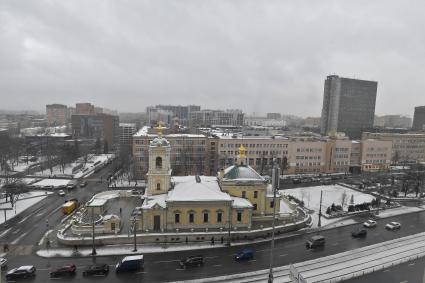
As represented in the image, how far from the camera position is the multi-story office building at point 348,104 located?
5517 inches

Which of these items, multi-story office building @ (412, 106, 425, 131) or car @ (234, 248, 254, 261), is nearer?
car @ (234, 248, 254, 261)

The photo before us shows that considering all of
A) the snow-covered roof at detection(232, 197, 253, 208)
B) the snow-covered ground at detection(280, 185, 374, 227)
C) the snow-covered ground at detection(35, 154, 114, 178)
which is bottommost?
the snow-covered ground at detection(35, 154, 114, 178)

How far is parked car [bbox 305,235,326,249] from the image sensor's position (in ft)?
109

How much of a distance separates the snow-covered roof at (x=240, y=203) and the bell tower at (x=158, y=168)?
9.43 metres

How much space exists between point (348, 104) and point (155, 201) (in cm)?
13026

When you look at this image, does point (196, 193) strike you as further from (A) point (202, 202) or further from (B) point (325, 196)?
(B) point (325, 196)

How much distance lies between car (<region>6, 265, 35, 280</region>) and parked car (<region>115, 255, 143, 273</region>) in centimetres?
721

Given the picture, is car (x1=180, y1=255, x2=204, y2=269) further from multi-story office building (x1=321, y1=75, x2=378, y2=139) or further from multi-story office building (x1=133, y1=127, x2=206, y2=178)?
multi-story office building (x1=321, y1=75, x2=378, y2=139)

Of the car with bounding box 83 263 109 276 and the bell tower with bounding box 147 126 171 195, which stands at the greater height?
the bell tower with bounding box 147 126 171 195

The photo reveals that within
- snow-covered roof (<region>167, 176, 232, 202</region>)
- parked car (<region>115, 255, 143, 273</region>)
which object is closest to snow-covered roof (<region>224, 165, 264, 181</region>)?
snow-covered roof (<region>167, 176, 232, 202</region>)

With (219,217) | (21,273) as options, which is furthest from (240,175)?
(21,273)

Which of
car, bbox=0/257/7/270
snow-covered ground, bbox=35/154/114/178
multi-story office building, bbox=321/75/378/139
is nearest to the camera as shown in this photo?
car, bbox=0/257/7/270

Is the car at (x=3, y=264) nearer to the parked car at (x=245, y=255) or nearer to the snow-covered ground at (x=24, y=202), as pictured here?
the snow-covered ground at (x=24, y=202)

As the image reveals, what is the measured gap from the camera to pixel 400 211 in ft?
155
